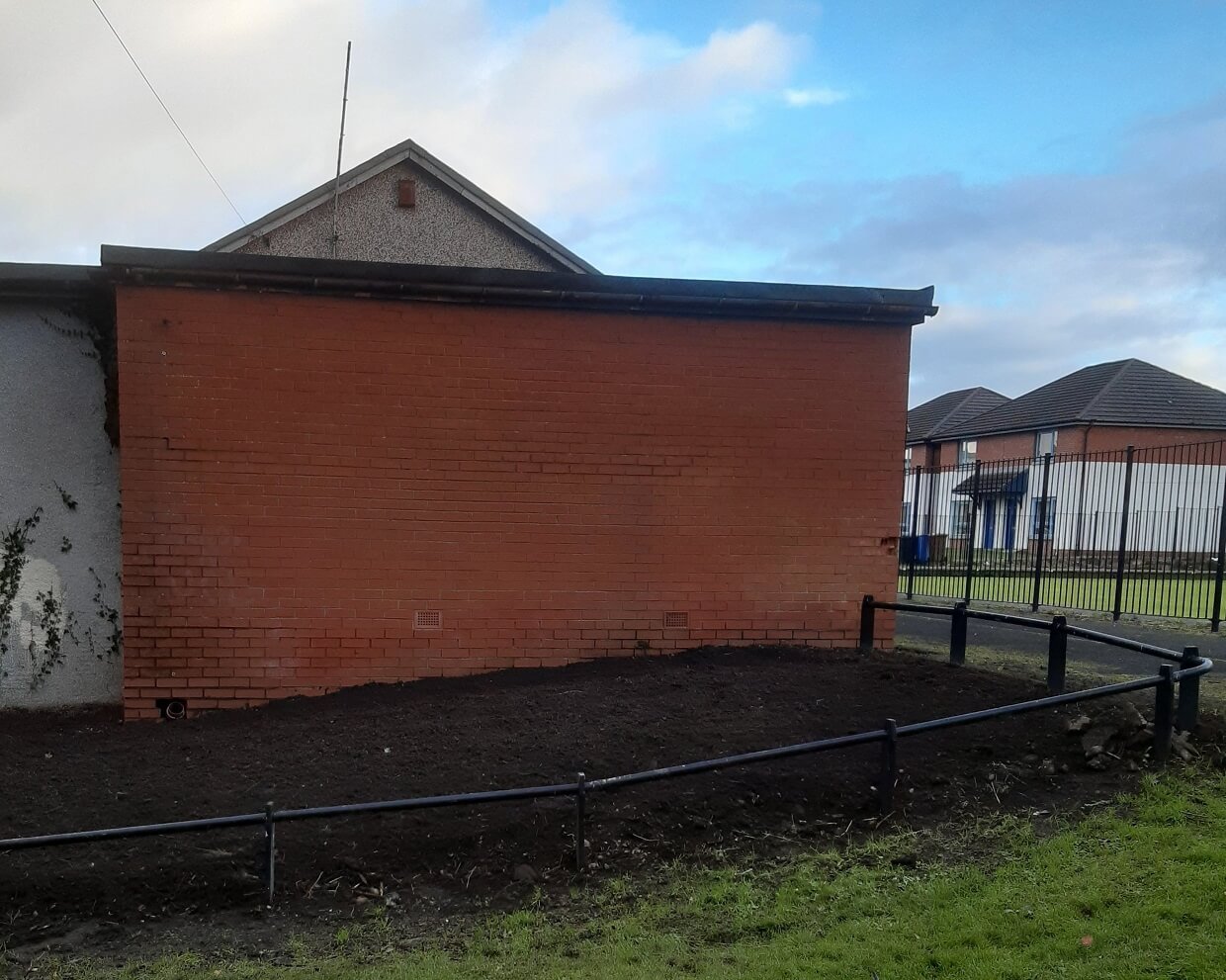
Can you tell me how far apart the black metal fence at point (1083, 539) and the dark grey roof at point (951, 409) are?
730 cm

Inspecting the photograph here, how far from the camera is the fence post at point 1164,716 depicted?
4828 mm

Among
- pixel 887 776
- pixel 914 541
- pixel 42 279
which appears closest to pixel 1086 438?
pixel 914 541

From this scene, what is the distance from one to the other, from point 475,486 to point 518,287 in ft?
5.04

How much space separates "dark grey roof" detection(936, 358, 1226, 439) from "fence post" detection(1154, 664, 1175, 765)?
3098 centimetres

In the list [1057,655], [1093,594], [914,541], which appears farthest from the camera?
[1093,594]

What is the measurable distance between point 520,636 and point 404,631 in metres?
0.88

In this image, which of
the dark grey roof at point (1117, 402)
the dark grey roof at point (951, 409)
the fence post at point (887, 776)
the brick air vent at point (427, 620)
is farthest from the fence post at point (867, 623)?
the dark grey roof at point (951, 409)

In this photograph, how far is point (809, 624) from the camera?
7.25m

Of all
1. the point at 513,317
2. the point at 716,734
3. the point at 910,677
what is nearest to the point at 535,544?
the point at 513,317

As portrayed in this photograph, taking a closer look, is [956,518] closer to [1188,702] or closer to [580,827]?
[1188,702]

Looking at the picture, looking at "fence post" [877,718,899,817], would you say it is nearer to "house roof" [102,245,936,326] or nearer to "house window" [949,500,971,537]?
"house roof" [102,245,936,326]

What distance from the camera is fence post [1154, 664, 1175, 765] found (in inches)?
190

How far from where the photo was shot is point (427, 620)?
6.85m

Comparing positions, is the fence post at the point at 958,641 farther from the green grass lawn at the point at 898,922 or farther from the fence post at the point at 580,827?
the fence post at the point at 580,827
